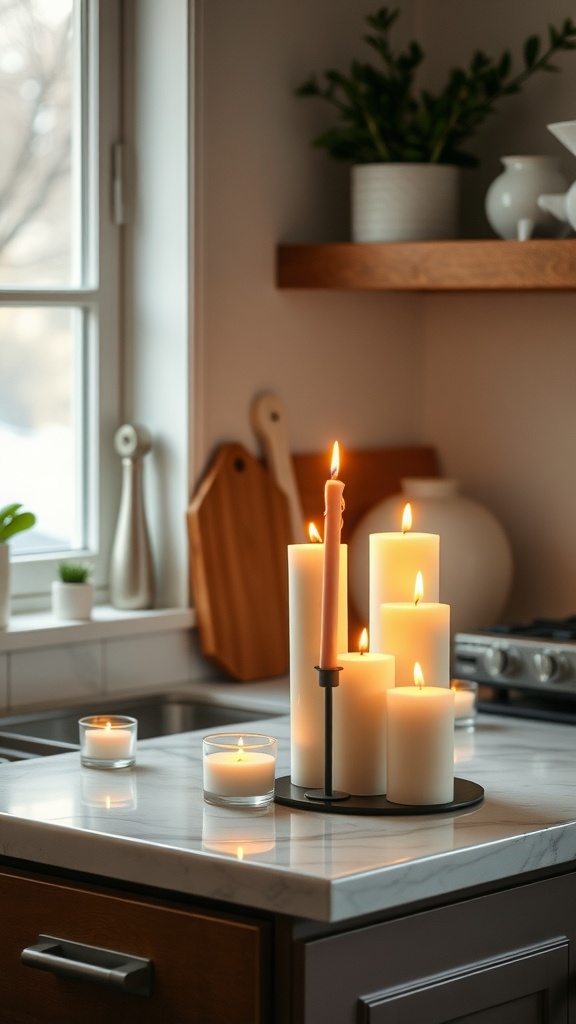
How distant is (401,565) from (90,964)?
0.53m

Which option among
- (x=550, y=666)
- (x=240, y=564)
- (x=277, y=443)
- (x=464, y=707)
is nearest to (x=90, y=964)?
(x=464, y=707)

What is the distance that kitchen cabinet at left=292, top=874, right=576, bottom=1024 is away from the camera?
4.81 ft

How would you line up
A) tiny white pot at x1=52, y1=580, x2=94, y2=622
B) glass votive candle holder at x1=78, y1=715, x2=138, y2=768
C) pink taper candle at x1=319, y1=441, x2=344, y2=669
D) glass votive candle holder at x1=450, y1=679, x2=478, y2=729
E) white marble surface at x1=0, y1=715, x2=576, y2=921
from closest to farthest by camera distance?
1. white marble surface at x1=0, y1=715, x2=576, y2=921
2. pink taper candle at x1=319, y1=441, x2=344, y2=669
3. glass votive candle holder at x1=78, y1=715, x2=138, y2=768
4. glass votive candle holder at x1=450, y1=679, x2=478, y2=729
5. tiny white pot at x1=52, y1=580, x2=94, y2=622

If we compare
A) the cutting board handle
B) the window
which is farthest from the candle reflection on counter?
the cutting board handle

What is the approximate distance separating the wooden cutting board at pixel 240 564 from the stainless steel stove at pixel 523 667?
333 mm

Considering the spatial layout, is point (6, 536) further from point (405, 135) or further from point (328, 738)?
point (405, 135)

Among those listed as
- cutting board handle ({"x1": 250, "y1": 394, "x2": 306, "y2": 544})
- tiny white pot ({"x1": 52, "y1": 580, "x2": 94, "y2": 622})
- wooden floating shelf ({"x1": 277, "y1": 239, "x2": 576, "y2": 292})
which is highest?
wooden floating shelf ({"x1": 277, "y1": 239, "x2": 576, "y2": 292})

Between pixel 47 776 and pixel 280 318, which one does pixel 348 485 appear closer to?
pixel 280 318

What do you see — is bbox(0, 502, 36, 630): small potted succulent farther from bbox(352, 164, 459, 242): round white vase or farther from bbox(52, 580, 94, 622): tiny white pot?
bbox(352, 164, 459, 242): round white vase

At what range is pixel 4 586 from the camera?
7.55ft

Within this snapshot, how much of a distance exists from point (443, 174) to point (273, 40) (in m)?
0.37

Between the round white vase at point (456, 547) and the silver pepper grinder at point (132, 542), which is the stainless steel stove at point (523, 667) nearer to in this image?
Answer: the round white vase at point (456, 547)

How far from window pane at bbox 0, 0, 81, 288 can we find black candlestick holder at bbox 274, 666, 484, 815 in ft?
3.61

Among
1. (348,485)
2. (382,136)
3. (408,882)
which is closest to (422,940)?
(408,882)
